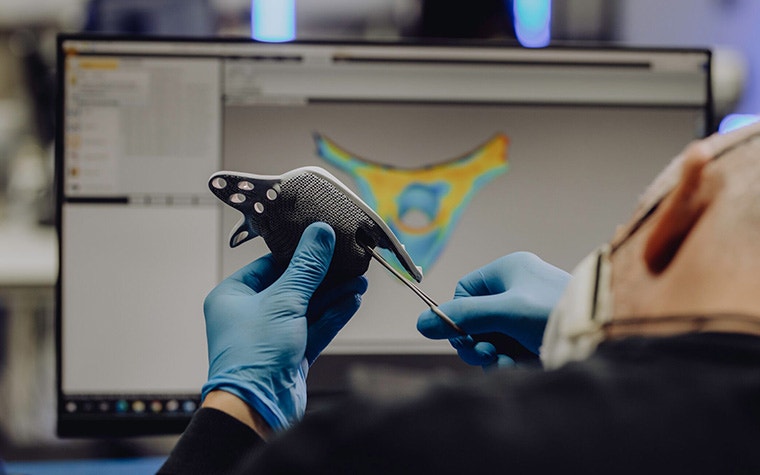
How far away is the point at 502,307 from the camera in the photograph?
0.56 meters

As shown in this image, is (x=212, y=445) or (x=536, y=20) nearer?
(x=212, y=445)

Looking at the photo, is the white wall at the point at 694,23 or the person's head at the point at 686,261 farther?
the white wall at the point at 694,23

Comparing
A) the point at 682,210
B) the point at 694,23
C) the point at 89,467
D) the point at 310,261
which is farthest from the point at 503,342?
the point at 694,23

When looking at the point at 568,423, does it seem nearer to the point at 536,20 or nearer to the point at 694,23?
the point at 536,20

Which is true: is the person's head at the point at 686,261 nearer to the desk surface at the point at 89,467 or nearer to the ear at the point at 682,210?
the ear at the point at 682,210

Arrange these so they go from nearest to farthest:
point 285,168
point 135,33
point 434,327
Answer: point 434,327 → point 285,168 → point 135,33

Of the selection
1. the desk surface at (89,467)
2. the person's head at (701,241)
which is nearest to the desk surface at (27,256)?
the desk surface at (89,467)

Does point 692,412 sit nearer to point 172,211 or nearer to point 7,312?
point 172,211

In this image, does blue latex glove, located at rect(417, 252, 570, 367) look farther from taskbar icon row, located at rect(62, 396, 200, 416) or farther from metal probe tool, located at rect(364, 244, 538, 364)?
taskbar icon row, located at rect(62, 396, 200, 416)

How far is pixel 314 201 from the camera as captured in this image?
0.57 metres

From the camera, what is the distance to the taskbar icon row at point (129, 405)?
0.80 metres

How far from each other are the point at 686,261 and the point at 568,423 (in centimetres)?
10

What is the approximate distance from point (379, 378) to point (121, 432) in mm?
620

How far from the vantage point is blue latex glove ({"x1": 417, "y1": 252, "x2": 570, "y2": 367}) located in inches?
22.0
